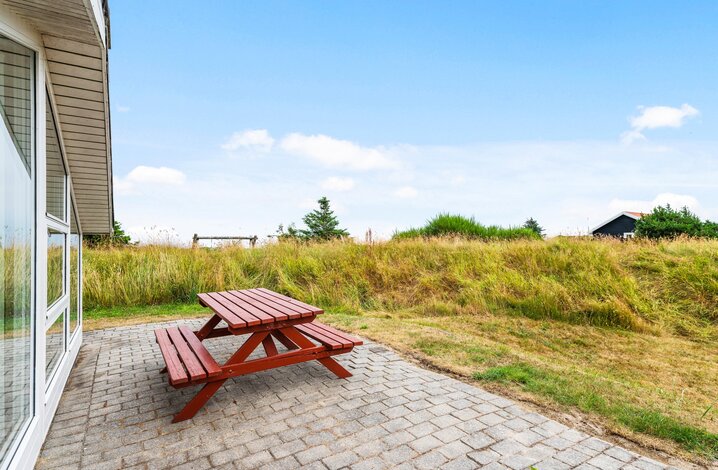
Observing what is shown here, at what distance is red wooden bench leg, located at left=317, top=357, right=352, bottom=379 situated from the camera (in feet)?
11.3

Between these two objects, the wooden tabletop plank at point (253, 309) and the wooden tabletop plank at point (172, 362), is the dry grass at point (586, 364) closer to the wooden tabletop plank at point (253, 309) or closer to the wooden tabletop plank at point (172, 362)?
the wooden tabletop plank at point (253, 309)

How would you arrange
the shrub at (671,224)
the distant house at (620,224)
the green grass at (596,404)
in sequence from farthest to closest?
the distant house at (620,224), the shrub at (671,224), the green grass at (596,404)

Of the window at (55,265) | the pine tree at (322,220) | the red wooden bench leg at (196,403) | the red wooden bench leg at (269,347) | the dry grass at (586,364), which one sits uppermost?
the pine tree at (322,220)

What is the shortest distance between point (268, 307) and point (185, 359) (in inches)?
31.3

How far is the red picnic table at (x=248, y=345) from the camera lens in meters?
2.78

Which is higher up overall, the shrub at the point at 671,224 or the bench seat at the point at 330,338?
the shrub at the point at 671,224

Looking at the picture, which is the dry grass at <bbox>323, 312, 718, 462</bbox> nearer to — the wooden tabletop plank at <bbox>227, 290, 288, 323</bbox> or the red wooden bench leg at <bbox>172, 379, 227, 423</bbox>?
the wooden tabletop plank at <bbox>227, 290, 288, 323</bbox>

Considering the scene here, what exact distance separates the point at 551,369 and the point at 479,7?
14967 mm

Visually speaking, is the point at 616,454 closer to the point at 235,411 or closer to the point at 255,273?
the point at 235,411

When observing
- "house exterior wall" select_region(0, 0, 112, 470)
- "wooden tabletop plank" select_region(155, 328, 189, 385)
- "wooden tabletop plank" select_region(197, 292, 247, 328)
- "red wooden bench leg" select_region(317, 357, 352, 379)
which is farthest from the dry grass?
"house exterior wall" select_region(0, 0, 112, 470)

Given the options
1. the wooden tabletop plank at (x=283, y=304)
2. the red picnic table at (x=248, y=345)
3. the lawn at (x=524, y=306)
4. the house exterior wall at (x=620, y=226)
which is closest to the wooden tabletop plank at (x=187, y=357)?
the red picnic table at (x=248, y=345)

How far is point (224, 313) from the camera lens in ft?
10.5

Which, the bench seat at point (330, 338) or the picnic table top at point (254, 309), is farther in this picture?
the bench seat at point (330, 338)

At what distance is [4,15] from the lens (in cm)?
186
